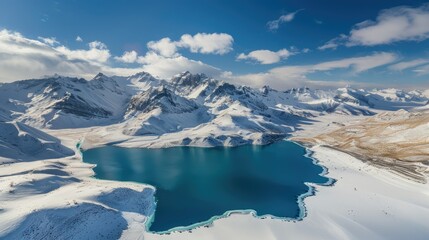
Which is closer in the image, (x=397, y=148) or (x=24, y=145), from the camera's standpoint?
(x=24, y=145)

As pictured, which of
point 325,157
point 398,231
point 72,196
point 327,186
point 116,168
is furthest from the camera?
point 325,157

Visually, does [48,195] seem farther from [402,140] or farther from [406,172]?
[402,140]

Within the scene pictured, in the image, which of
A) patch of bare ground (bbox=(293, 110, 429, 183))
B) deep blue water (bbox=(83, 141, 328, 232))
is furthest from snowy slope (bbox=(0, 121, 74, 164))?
patch of bare ground (bbox=(293, 110, 429, 183))

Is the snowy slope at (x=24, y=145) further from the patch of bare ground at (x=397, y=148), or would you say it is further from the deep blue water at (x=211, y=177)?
the patch of bare ground at (x=397, y=148)

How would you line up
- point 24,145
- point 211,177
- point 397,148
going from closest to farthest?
point 211,177, point 24,145, point 397,148

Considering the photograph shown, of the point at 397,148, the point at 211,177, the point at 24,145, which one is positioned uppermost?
the point at 397,148

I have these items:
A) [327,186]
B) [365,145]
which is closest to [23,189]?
[327,186]

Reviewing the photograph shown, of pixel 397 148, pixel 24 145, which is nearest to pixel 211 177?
pixel 24 145

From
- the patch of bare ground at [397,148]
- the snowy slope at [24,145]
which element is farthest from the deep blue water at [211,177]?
the patch of bare ground at [397,148]

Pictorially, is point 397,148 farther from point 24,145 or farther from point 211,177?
point 24,145

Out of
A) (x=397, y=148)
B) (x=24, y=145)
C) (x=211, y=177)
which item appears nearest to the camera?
(x=211, y=177)
